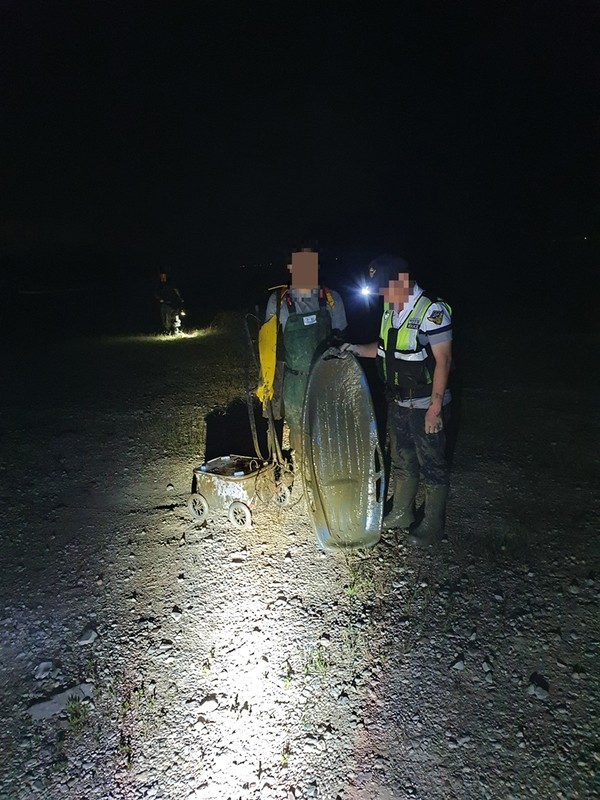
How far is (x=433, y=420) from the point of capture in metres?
3.75

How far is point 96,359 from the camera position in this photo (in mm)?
13492

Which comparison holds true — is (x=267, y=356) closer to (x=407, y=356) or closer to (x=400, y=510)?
(x=407, y=356)

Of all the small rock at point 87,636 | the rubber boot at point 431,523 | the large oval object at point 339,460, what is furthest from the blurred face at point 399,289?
the small rock at point 87,636

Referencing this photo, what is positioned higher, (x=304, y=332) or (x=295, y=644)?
(x=304, y=332)

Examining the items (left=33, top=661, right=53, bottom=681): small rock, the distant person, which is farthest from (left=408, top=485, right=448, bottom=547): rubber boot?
the distant person

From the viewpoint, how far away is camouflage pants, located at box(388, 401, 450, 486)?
12.8ft

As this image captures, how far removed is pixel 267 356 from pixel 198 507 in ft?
4.95

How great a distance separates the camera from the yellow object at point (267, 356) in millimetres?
Answer: 4168

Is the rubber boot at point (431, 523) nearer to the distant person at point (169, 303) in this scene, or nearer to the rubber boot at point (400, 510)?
the rubber boot at point (400, 510)

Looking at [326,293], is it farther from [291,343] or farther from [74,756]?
[74,756]

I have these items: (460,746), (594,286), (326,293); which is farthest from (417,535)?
(594,286)

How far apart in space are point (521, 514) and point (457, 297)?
761 inches

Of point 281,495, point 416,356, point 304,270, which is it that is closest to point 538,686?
point 416,356

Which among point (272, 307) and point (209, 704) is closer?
point (209, 704)
